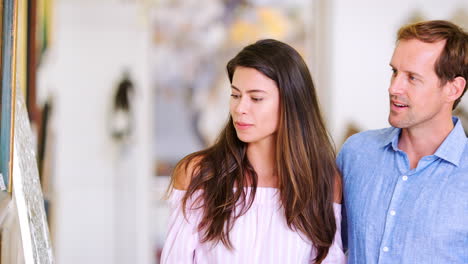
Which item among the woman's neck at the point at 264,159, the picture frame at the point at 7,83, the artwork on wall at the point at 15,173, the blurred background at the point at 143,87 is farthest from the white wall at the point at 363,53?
the picture frame at the point at 7,83

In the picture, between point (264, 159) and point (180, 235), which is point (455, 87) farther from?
point (180, 235)

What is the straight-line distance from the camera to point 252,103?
6.18 feet

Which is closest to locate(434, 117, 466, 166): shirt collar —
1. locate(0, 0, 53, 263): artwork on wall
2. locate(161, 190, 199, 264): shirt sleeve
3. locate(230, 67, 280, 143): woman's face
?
locate(230, 67, 280, 143): woman's face

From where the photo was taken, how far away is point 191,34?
500 cm

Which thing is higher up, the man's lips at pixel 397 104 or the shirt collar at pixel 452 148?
the man's lips at pixel 397 104

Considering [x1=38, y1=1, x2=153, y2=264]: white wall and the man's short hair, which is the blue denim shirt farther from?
[x1=38, y1=1, x2=153, y2=264]: white wall

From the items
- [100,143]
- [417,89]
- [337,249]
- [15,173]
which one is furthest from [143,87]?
[15,173]

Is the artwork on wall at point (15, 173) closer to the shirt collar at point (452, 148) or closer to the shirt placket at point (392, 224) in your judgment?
the shirt placket at point (392, 224)

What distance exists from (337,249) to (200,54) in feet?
10.9

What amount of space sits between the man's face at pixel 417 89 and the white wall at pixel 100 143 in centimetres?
321

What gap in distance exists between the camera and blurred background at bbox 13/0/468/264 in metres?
4.66

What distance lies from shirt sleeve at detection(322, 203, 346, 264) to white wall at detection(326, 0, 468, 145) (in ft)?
8.83

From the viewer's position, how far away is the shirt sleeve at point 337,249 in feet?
6.27

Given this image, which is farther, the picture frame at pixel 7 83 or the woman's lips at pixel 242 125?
the woman's lips at pixel 242 125
